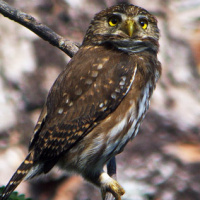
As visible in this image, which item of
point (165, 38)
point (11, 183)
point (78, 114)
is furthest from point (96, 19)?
point (165, 38)

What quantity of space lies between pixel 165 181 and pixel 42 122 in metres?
3.12

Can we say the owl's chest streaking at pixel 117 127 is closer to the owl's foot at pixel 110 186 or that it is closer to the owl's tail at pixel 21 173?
the owl's foot at pixel 110 186

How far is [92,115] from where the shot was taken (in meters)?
4.36

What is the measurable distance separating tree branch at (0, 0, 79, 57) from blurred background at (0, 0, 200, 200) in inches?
86.3

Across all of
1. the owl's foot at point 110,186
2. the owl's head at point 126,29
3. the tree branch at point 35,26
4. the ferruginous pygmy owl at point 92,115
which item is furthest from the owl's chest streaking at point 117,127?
the tree branch at point 35,26

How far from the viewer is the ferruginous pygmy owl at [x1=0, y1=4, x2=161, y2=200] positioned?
433 cm

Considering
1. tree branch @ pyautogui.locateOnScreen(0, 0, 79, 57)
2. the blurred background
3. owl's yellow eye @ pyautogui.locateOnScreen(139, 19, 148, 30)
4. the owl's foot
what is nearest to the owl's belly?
the owl's foot

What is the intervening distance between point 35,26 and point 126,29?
796 millimetres

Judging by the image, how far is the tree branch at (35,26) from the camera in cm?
469

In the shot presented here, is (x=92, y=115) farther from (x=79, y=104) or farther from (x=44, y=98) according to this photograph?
(x=44, y=98)

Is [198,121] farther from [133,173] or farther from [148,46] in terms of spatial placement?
[148,46]

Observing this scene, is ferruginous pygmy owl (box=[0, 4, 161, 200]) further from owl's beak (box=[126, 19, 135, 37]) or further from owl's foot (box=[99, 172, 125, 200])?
owl's beak (box=[126, 19, 135, 37])

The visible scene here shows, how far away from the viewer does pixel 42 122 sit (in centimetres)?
441

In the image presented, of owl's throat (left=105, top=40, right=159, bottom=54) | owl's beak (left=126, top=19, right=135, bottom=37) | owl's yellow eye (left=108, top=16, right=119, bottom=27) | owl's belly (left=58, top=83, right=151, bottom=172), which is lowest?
owl's belly (left=58, top=83, right=151, bottom=172)
